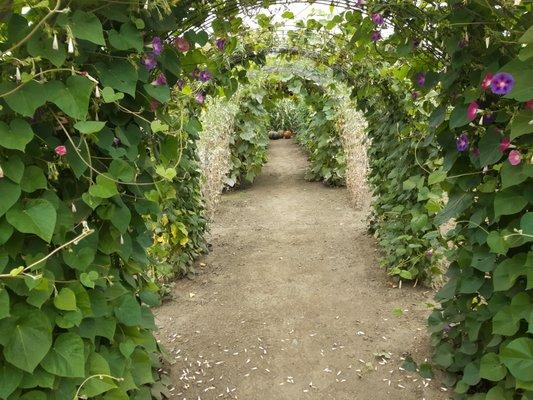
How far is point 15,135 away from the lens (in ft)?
3.76

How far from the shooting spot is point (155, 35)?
5.27 ft

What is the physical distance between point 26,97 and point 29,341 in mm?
682

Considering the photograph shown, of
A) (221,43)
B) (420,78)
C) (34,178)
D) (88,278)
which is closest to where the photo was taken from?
(34,178)

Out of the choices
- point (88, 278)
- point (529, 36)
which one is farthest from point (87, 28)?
point (529, 36)

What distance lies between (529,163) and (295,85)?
529 centimetres

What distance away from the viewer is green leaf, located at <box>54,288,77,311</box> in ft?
4.31

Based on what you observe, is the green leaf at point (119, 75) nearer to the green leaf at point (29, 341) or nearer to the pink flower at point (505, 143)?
the green leaf at point (29, 341)

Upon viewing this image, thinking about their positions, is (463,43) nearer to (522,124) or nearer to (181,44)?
(522,124)

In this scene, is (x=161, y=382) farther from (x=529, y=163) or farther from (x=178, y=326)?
(x=529, y=163)

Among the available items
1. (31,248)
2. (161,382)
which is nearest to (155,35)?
(31,248)

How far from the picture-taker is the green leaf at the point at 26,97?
1126 mm

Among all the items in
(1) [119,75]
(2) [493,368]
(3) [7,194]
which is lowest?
(2) [493,368]

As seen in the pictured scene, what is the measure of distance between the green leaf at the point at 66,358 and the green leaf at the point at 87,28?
87cm

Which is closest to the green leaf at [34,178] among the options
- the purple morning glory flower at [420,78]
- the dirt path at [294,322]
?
the dirt path at [294,322]
